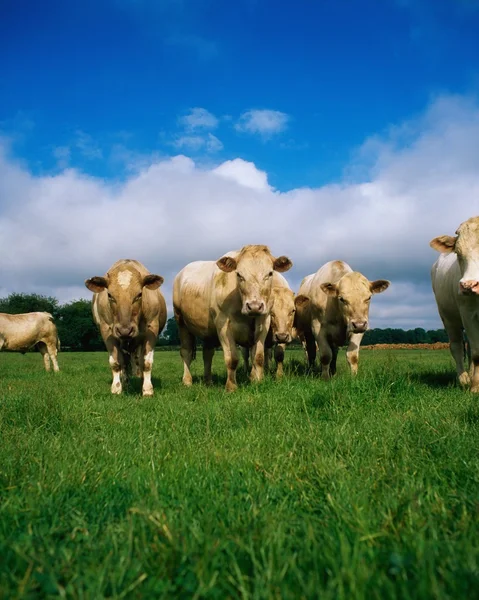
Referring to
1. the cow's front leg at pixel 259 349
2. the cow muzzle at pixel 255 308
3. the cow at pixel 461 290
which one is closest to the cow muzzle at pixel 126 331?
the cow muzzle at pixel 255 308

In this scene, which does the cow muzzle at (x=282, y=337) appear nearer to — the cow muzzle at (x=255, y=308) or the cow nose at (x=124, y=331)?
the cow muzzle at (x=255, y=308)

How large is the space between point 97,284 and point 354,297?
4.65 meters

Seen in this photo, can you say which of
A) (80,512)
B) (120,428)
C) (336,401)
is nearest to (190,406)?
(120,428)

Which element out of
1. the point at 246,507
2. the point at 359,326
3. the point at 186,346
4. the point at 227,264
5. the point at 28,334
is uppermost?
the point at 227,264

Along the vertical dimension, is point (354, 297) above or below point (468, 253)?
below

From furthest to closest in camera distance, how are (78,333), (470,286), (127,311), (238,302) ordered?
(78,333), (238,302), (127,311), (470,286)

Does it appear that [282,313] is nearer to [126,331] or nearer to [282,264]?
[282,264]

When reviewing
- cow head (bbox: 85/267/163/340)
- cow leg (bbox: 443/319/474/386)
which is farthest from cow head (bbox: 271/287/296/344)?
cow leg (bbox: 443/319/474/386)

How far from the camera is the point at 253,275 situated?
8203 millimetres

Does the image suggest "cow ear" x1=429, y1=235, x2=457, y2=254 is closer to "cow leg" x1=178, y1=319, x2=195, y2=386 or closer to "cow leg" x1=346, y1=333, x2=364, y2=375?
"cow leg" x1=346, y1=333, x2=364, y2=375

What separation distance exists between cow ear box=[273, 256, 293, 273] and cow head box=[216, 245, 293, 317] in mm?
134

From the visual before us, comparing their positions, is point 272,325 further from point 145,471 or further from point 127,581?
point 127,581

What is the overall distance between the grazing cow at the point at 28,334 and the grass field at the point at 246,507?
15452 mm

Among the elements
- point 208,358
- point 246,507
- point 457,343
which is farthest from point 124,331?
point 457,343
